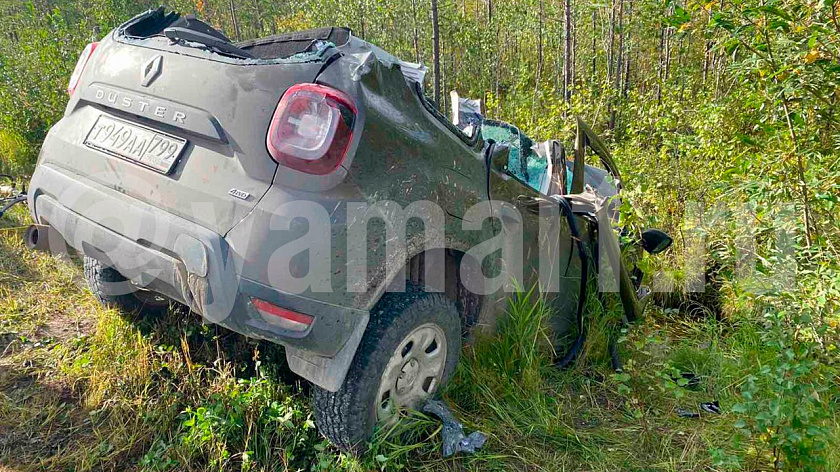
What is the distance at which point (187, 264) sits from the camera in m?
1.80

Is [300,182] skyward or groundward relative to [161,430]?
skyward

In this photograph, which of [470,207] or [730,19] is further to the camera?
[730,19]

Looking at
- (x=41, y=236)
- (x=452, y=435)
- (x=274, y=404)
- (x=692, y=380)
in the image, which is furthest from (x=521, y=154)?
(x=41, y=236)

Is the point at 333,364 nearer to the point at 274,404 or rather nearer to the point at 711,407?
the point at 274,404

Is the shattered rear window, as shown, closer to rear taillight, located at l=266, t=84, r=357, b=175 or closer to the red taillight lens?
rear taillight, located at l=266, t=84, r=357, b=175

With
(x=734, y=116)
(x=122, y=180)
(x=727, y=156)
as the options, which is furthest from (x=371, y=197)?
(x=734, y=116)

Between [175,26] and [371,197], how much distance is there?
1639mm

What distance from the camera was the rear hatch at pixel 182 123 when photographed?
1.85m

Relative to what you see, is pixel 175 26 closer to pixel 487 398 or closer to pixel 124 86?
pixel 124 86

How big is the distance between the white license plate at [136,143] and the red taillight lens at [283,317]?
0.62 m

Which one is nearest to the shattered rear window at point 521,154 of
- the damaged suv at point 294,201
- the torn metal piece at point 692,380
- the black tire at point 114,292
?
the damaged suv at point 294,201

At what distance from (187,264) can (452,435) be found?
48.2 inches

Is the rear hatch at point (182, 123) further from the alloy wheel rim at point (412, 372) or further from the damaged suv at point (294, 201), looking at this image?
Answer: the alloy wheel rim at point (412, 372)

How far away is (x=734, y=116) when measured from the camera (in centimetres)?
482
